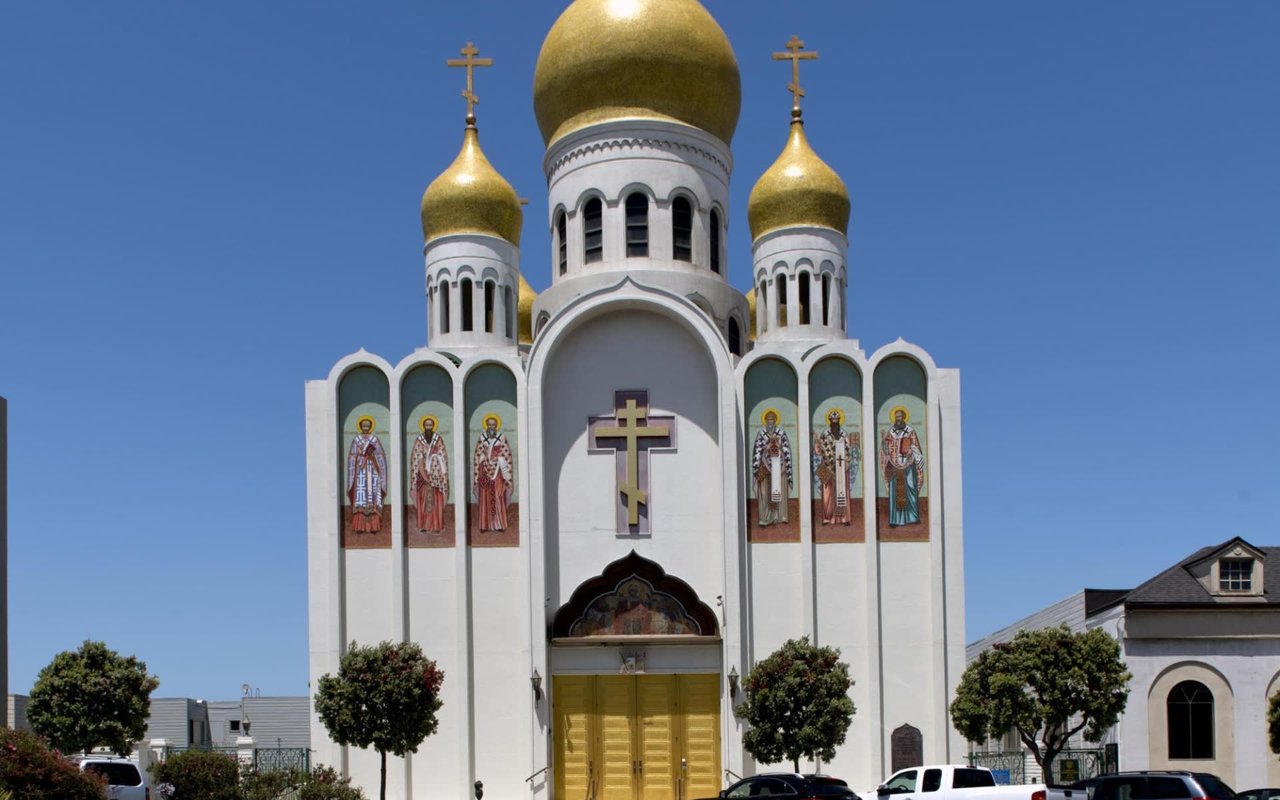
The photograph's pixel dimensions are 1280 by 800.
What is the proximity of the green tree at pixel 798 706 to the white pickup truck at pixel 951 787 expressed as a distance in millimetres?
2565

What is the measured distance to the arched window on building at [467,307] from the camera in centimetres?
4518

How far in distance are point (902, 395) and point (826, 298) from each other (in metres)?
6.46

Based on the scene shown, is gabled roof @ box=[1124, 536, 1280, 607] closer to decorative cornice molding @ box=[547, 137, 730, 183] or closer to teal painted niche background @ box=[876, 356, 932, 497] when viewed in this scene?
teal painted niche background @ box=[876, 356, 932, 497]

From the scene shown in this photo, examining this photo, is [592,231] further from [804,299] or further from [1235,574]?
[1235,574]

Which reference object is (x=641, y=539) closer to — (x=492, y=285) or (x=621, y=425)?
(x=621, y=425)

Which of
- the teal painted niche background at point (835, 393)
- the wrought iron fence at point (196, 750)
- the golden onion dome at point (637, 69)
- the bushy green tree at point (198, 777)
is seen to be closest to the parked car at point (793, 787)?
the bushy green tree at point (198, 777)

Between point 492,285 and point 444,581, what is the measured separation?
10423 mm

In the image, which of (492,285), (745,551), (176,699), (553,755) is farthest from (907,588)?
(176,699)

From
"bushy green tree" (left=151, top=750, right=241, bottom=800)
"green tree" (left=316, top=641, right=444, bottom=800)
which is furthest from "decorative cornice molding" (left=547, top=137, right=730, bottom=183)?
"bushy green tree" (left=151, top=750, right=241, bottom=800)

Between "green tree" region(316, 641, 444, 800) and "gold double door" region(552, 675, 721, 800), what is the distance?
6.17m

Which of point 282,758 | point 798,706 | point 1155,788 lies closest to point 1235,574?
point 798,706

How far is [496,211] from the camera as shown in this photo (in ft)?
151

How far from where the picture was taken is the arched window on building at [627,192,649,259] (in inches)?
1670

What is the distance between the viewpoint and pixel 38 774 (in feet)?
82.5
